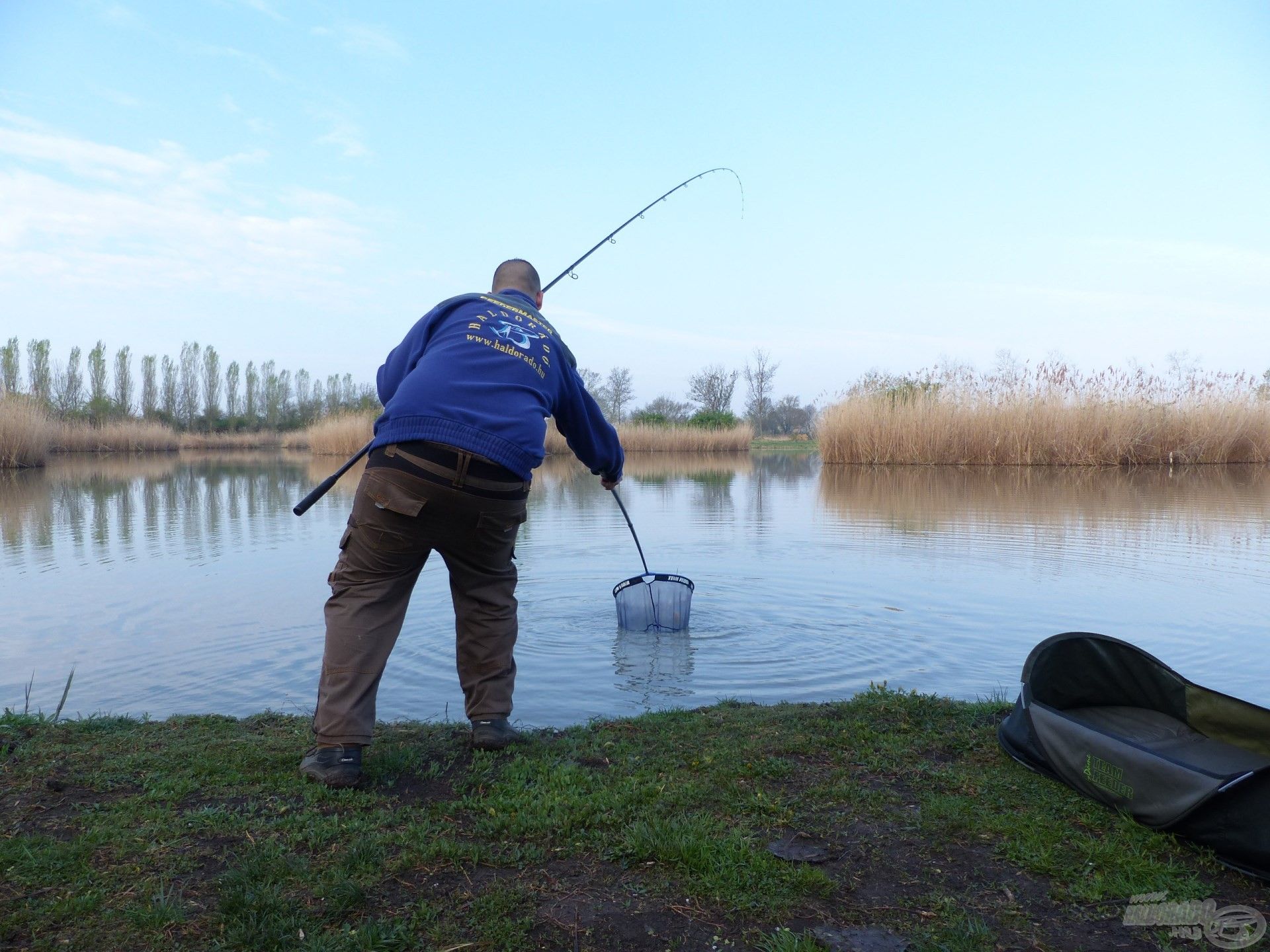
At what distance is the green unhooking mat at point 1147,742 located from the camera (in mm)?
2566

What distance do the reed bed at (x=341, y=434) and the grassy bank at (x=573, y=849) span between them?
3275cm

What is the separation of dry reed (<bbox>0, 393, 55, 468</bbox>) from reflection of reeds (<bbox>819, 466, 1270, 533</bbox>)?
973 inches

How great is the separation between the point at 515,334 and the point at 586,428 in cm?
55

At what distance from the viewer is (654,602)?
6.54m

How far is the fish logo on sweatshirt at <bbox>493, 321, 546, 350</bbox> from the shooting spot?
11.8ft

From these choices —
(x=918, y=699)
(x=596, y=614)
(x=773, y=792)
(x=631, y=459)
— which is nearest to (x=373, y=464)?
(x=773, y=792)

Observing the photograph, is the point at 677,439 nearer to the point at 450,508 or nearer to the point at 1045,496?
the point at 1045,496

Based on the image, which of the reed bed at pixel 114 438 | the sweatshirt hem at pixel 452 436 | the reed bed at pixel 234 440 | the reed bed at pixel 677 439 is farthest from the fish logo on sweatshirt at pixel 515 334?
the reed bed at pixel 234 440

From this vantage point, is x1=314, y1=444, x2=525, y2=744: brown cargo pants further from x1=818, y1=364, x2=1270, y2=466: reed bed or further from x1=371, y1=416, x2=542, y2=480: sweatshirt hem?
x1=818, y1=364, x2=1270, y2=466: reed bed

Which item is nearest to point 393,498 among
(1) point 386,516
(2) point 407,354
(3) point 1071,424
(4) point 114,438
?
(1) point 386,516

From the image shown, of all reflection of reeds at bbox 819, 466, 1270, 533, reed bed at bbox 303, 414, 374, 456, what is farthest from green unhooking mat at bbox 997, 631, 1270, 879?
reed bed at bbox 303, 414, 374, 456

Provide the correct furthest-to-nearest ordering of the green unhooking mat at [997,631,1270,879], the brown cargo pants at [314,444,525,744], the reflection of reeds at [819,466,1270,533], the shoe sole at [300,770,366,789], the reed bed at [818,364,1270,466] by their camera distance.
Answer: the reed bed at [818,364,1270,466] → the reflection of reeds at [819,466,1270,533] → the brown cargo pants at [314,444,525,744] → the shoe sole at [300,770,366,789] → the green unhooking mat at [997,631,1270,879]

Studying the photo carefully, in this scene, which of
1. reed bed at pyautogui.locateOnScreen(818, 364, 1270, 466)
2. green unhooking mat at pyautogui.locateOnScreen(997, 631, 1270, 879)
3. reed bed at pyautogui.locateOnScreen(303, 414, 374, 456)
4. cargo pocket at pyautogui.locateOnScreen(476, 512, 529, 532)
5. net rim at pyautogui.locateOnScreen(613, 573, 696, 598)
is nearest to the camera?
green unhooking mat at pyautogui.locateOnScreen(997, 631, 1270, 879)

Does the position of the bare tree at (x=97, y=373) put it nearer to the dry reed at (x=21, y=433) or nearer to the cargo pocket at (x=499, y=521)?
the dry reed at (x=21, y=433)
